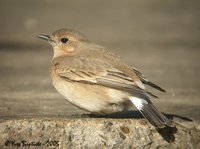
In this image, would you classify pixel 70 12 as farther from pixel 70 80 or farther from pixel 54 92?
pixel 70 80

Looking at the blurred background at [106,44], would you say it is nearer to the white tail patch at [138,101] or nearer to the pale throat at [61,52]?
the pale throat at [61,52]

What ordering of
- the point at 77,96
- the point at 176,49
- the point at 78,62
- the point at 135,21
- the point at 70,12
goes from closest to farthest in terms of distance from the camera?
the point at 77,96
the point at 78,62
the point at 176,49
the point at 135,21
the point at 70,12

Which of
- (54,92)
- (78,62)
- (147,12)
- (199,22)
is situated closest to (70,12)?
(147,12)

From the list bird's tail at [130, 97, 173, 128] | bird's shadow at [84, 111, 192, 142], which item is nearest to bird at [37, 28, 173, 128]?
bird's tail at [130, 97, 173, 128]

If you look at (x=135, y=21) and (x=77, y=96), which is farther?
(x=135, y=21)

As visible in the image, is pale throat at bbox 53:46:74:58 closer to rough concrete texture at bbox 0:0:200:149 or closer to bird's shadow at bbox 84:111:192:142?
rough concrete texture at bbox 0:0:200:149

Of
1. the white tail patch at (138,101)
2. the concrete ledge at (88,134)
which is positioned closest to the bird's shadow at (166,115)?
the concrete ledge at (88,134)

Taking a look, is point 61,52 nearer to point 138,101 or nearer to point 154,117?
point 138,101
